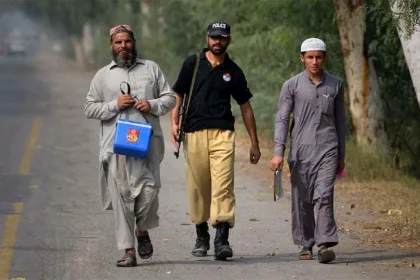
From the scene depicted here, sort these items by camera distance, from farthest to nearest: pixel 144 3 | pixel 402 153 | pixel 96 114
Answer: pixel 144 3, pixel 402 153, pixel 96 114

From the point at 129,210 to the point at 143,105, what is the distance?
0.88m

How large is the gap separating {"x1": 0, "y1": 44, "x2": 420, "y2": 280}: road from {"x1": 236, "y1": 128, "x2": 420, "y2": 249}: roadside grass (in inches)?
19.8

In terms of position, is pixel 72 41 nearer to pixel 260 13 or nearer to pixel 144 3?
pixel 144 3

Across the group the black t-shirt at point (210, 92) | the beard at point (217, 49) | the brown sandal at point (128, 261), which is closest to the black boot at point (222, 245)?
the brown sandal at point (128, 261)

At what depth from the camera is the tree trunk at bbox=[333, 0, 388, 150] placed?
17.7 m

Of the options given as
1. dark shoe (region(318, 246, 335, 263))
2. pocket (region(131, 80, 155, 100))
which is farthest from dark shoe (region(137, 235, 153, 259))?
dark shoe (region(318, 246, 335, 263))

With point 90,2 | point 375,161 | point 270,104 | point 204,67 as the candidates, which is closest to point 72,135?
point 270,104

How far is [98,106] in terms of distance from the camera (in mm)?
10164

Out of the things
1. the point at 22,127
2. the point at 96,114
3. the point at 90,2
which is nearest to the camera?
the point at 96,114

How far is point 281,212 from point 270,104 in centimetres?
809

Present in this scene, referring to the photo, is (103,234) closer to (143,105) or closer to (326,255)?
(143,105)

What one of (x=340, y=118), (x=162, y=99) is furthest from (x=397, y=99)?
(x=162, y=99)

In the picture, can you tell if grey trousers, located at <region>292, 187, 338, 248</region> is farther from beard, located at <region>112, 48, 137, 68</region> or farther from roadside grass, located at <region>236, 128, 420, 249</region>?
beard, located at <region>112, 48, 137, 68</region>

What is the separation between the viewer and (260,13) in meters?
22.2
